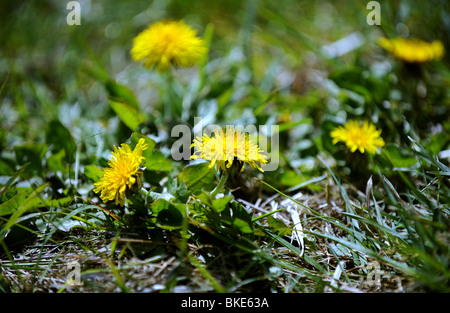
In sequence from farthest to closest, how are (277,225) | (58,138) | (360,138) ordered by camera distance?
1. (58,138)
2. (360,138)
3. (277,225)

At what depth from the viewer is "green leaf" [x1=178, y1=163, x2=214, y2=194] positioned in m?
1.23

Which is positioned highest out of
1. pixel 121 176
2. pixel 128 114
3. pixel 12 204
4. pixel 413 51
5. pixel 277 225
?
pixel 413 51

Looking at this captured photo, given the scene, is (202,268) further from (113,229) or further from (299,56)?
(299,56)

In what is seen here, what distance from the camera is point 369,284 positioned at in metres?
1.01

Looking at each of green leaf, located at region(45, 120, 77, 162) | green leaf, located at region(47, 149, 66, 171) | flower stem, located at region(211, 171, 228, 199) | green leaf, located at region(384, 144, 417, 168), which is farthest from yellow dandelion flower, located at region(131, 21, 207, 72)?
green leaf, located at region(384, 144, 417, 168)

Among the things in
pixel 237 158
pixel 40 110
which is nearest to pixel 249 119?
pixel 237 158

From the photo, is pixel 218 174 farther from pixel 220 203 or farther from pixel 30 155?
pixel 30 155

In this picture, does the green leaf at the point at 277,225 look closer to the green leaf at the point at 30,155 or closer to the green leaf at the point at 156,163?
the green leaf at the point at 156,163

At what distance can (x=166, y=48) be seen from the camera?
1.55 meters

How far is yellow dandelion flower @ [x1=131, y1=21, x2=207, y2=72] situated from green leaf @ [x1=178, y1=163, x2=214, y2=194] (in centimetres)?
57

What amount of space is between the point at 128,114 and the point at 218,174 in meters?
0.46


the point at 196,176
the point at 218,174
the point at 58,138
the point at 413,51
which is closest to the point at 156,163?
the point at 196,176

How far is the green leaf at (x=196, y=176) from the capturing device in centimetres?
123

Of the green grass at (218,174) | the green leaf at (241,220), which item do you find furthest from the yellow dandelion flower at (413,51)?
the green leaf at (241,220)
